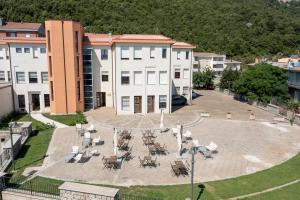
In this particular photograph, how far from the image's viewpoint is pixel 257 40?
312 feet

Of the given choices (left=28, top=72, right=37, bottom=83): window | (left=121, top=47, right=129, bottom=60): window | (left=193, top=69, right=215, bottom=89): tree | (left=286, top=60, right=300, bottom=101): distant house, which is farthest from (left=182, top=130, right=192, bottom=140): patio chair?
(left=193, top=69, right=215, bottom=89): tree

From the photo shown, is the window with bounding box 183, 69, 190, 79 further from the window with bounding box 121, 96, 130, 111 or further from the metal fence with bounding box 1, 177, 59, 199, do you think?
the metal fence with bounding box 1, 177, 59, 199

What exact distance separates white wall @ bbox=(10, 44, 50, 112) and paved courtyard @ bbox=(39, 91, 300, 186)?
23.7 ft

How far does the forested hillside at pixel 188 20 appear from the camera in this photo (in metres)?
70.9

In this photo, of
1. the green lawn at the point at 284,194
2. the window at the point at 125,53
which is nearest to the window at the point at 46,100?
the window at the point at 125,53

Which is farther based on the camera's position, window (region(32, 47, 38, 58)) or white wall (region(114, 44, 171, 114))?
window (region(32, 47, 38, 58))

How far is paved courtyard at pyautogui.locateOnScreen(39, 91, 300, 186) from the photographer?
52.9ft

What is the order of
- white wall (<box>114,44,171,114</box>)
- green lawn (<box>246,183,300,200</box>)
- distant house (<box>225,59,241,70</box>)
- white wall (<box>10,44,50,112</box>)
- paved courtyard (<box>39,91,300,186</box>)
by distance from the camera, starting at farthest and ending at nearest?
1. distant house (<box>225,59,241,70</box>)
2. white wall (<box>10,44,50,112</box>)
3. white wall (<box>114,44,171,114</box>)
4. paved courtyard (<box>39,91,300,186</box>)
5. green lawn (<box>246,183,300,200</box>)

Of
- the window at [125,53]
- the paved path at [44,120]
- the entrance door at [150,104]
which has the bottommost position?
the paved path at [44,120]

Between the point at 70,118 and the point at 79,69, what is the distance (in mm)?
6433

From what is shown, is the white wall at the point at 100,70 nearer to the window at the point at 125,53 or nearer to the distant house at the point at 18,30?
the window at the point at 125,53

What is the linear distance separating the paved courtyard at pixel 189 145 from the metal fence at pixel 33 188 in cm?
176

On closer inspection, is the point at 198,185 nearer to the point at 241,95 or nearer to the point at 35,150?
the point at 35,150

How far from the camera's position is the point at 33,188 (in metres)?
13.9
